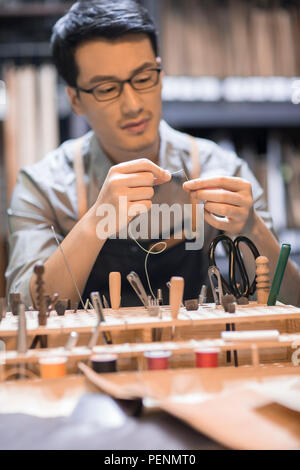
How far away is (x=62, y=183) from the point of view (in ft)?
3.85

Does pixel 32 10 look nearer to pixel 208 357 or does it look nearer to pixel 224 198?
pixel 224 198

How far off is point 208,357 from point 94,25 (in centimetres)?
73

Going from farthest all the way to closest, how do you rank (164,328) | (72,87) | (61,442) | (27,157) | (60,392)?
(27,157) < (72,87) < (164,328) < (60,392) < (61,442)

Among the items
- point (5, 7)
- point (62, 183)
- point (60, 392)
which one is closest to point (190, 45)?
point (5, 7)

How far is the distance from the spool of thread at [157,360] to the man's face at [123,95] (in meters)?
0.58

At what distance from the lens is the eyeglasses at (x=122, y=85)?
1.00 m

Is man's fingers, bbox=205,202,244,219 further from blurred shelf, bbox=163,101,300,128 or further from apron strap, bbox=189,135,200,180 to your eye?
blurred shelf, bbox=163,101,300,128

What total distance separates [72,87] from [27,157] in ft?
2.08

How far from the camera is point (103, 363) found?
0.54 metres

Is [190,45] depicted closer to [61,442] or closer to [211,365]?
[211,365]

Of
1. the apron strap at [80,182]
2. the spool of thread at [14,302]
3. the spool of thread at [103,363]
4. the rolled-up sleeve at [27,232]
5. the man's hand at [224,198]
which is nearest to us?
the spool of thread at [103,363]

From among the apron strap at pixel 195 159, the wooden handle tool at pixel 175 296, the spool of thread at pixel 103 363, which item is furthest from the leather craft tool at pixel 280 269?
the apron strap at pixel 195 159

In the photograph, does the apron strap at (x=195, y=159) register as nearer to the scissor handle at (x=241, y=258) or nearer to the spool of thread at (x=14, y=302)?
the scissor handle at (x=241, y=258)

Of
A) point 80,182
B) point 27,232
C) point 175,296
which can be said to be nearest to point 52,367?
point 175,296
